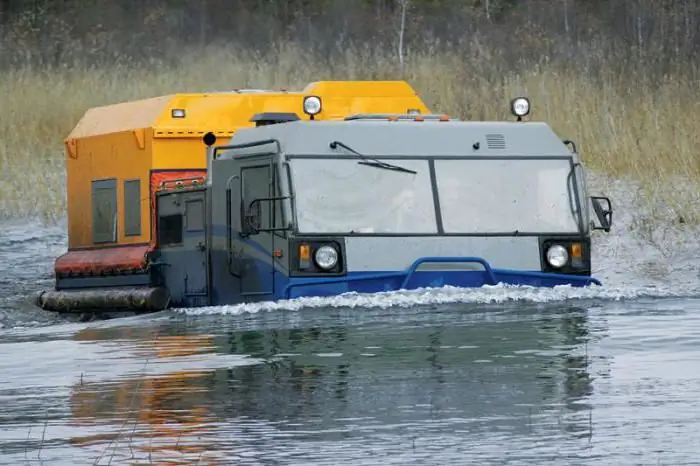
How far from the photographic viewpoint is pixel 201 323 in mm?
15828

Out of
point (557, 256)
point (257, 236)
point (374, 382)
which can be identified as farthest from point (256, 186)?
point (374, 382)

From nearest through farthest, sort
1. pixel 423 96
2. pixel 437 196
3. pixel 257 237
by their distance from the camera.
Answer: pixel 257 237 < pixel 437 196 < pixel 423 96

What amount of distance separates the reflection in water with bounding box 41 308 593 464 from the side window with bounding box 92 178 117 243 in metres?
5.20

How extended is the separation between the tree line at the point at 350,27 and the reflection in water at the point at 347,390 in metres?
14.9

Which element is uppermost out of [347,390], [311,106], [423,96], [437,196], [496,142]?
[423,96]

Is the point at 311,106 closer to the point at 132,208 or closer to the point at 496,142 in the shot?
the point at 496,142

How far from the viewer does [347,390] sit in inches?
430

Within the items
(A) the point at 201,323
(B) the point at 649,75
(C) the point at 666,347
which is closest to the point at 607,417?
(C) the point at 666,347

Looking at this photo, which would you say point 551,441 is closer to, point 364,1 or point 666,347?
point 666,347

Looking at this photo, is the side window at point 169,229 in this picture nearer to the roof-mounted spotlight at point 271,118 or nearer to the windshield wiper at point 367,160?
the roof-mounted spotlight at point 271,118

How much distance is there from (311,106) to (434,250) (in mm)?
2361

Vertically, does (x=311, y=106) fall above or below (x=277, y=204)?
above

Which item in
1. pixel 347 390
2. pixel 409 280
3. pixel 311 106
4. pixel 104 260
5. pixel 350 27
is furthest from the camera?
pixel 350 27

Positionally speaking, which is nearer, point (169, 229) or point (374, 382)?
point (374, 382)
